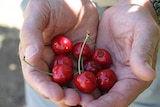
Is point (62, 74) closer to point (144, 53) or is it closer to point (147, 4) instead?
point (144, 53)

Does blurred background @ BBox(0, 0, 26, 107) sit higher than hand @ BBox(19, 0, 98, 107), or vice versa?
hand @ BBox(19, 0, 98, 107)

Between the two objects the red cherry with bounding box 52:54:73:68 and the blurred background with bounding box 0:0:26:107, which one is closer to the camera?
the red cherry with bounding box 52:54:73:68

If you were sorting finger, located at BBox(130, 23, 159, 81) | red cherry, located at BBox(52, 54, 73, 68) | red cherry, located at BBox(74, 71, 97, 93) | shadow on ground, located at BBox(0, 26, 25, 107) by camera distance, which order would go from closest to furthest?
finger, located at BBox(130, 23, 159, 81), red cherry, located at BBox(74, 71, 97, 93), red cherry, located at BBox(52, 54, 73, 68), shadow on ground, located at BBox(0, 26, 25, 107)

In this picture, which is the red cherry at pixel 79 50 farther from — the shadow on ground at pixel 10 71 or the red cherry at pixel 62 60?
the shadow on ground at pixel 10 71

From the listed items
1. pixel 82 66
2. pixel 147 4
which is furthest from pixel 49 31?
pixel 147 4

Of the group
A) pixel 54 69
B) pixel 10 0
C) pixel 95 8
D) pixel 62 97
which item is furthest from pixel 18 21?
pixel 62 97

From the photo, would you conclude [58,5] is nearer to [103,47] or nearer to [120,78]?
[103,47]

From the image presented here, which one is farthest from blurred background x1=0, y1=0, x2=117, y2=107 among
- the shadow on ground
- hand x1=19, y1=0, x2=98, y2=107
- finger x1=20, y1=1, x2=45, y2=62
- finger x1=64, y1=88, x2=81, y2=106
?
finger x1=64, y1=88, x2=81, y2=106

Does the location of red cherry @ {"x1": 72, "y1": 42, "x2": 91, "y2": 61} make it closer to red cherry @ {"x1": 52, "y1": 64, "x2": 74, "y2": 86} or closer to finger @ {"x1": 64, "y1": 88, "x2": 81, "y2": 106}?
red cherry @ {"x1": 52, "y1": 64, "x2": 74, "y2": 86}
